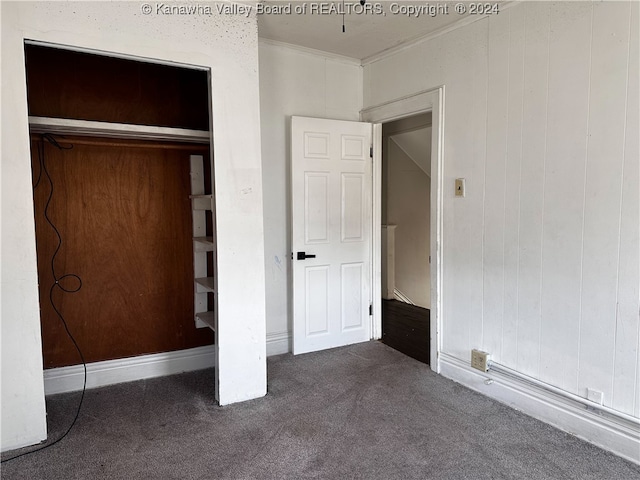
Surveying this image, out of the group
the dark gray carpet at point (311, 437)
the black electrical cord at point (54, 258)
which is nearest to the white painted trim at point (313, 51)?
the black electrical cord at point (54, 258)

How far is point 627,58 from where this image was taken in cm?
217

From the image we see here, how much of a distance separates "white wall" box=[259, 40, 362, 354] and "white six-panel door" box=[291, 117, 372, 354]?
5.7 inches

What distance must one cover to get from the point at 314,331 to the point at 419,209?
3.13 m

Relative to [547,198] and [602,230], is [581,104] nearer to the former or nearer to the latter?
[547,198]

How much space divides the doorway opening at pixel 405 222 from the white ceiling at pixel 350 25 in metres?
1.62

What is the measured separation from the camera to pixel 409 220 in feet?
20.7

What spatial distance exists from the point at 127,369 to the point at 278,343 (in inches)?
47.4

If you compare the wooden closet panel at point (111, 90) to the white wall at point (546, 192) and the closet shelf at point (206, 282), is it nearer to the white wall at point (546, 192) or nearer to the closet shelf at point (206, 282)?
the closet shelf at point (206, 282)

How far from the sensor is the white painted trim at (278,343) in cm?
375

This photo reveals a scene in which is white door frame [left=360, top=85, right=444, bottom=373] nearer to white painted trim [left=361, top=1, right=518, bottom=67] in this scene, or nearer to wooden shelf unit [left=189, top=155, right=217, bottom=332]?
white painted trim [left=361, top=1, right=518, bottom=67]

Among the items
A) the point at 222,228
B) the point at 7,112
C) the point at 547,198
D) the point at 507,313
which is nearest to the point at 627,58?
the point at 547,198

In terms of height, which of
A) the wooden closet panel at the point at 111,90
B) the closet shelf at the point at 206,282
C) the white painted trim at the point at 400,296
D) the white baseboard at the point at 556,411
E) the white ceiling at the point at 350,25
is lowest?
the white painted trim at the point at 400,296

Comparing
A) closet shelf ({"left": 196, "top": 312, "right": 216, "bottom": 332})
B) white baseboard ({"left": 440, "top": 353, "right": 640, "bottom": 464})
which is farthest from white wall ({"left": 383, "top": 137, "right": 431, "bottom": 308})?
closet shelf ({"left": 196, "top": 312, "right": 216, "bottom": 332})

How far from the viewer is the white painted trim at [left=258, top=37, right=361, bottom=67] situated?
11.7ft
